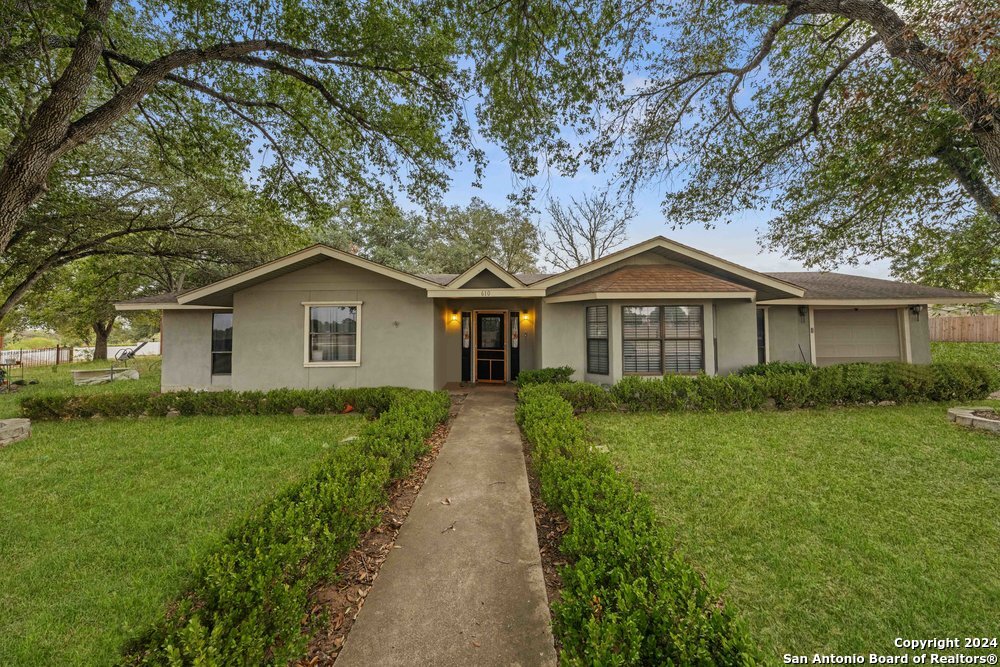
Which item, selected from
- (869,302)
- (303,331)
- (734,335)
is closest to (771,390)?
(734,335)

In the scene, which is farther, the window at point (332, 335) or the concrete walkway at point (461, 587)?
the window at point (332, 335)

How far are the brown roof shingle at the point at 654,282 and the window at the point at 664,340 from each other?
1.88 feet

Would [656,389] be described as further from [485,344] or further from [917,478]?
[485,344]

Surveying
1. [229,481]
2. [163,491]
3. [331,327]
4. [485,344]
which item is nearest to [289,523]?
[229,481]

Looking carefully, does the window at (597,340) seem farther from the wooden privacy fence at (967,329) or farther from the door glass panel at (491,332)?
the wooden privacy fence at (967,329)

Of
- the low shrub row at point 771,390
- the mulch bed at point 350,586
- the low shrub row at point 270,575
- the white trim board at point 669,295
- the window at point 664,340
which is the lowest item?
the mulch bed at point 350,586

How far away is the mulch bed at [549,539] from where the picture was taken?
2689 millimetres

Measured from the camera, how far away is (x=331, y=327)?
366 inches

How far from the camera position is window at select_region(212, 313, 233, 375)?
1039cm

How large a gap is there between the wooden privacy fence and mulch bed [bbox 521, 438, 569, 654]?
26359 millimetres

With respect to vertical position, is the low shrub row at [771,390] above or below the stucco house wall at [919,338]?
below

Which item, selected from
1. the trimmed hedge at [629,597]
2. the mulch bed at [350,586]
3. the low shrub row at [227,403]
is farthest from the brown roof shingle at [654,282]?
the mulch bed at [350,586]

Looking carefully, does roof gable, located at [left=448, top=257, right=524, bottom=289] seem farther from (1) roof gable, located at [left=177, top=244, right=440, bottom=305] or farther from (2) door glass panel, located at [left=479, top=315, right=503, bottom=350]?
(2) door glass panel, located at [left=479, top=315, right=503, bottom=350]

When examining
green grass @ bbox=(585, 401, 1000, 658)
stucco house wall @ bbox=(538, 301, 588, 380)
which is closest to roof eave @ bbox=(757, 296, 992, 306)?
green grass @ bbox=(585, 401, 1000, 658)
